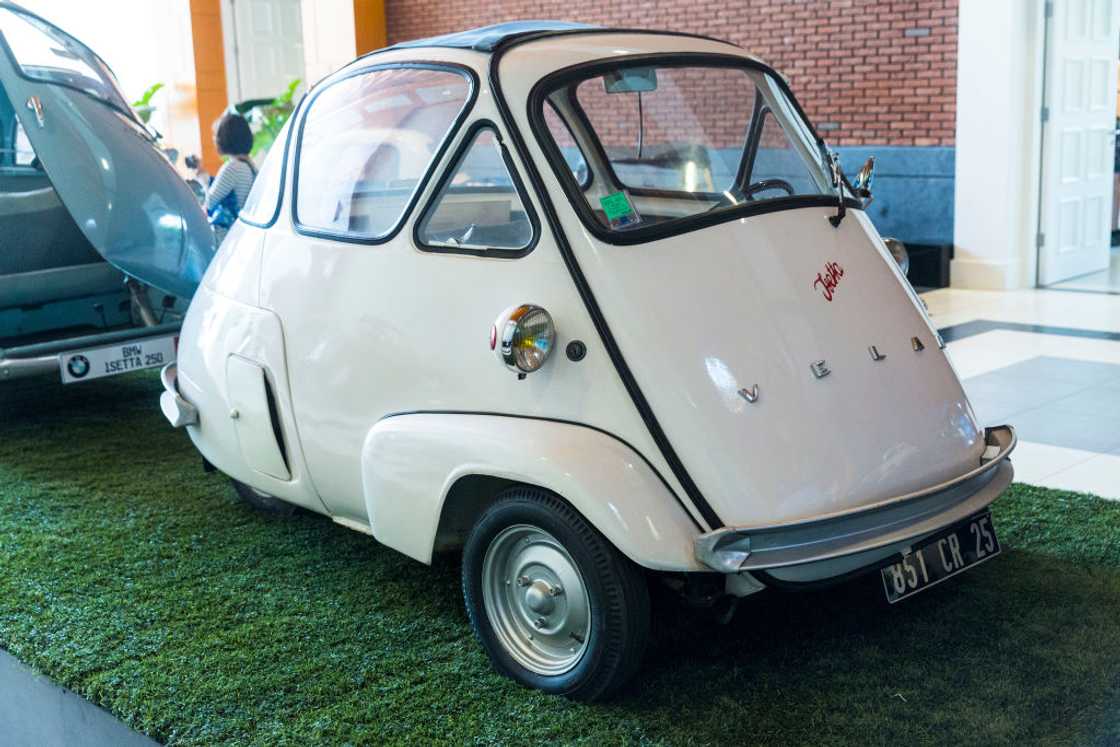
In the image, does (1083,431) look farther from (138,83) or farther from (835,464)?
(138,83)

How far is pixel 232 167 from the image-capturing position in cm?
737

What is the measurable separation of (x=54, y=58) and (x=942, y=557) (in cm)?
457

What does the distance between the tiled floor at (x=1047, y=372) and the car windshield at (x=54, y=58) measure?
417cm

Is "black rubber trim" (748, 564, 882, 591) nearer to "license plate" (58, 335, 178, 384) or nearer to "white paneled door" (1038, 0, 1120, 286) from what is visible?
"license plate" (58, 335, 178, 384)

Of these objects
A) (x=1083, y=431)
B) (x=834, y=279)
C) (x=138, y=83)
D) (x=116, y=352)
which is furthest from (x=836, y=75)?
(x=138, y=83)

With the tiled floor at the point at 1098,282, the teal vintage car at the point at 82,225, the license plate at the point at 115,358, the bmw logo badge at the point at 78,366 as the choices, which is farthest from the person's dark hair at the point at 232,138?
the tiled floor at the point at 1098,282

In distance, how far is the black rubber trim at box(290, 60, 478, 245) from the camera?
328 centimetres

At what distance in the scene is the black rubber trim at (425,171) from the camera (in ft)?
10.8

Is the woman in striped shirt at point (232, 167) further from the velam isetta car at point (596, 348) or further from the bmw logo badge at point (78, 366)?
the velam isetta car at point (596, 348)

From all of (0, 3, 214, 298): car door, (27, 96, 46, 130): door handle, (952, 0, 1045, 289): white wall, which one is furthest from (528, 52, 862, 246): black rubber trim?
(952, 0, 1045, 289): white wall

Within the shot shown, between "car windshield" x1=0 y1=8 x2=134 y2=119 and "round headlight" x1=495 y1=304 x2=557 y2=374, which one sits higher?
"car windshield" x1=0 y1=8 x2=134 y2=119

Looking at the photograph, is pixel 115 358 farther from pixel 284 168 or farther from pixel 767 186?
pixel 767 186

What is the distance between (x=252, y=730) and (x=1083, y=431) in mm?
3998

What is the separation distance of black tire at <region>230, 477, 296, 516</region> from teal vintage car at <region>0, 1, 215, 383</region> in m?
1.31
